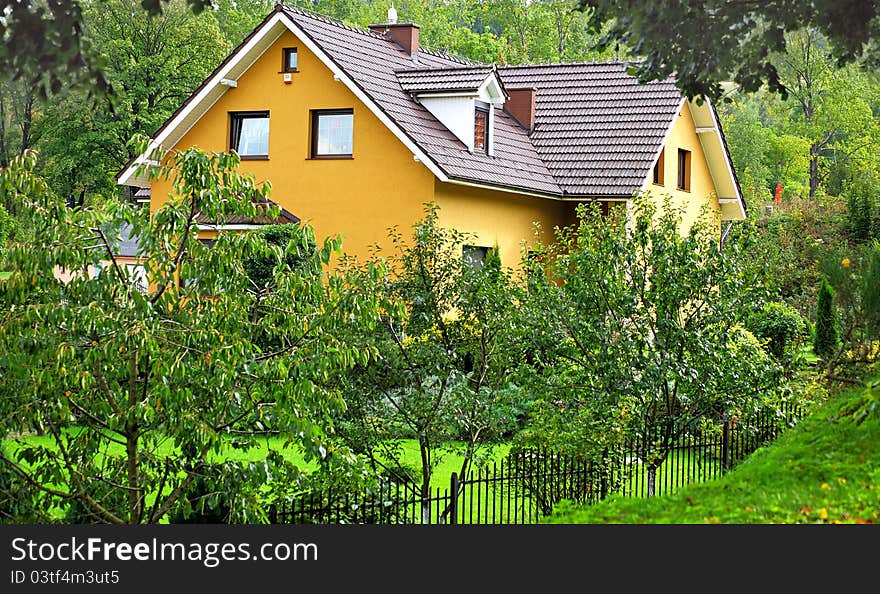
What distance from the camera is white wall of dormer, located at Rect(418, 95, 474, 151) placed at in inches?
638

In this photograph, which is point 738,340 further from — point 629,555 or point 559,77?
point 559,77

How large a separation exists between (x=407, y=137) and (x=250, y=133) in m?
2.89

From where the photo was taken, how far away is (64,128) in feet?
26.4

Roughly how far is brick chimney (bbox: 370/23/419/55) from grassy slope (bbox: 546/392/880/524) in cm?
1367

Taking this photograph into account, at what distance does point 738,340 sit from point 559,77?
9634mm

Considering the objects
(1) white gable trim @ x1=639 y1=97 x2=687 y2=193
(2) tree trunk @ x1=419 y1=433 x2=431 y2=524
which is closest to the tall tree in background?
(2) tree trunk @ x1=419 y1=433 x2=431 y2=524

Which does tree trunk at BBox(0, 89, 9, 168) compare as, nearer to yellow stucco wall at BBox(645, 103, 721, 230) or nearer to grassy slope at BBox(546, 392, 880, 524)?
grassy slope at BBox(546, 392, 880, 524)

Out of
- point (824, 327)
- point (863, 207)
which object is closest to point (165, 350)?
point (863, 207)

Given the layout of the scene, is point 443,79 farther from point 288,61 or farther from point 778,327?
point 778,327

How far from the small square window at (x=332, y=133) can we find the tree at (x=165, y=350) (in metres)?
9.85

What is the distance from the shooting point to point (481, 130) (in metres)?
16.7

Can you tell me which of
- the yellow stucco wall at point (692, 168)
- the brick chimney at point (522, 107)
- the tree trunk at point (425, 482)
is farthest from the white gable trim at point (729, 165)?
the tree trunk at point (425, 482)

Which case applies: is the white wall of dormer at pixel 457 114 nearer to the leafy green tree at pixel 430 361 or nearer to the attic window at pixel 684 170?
the attic window at pixel 684 170

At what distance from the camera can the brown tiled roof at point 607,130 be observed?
16453 millimetres
